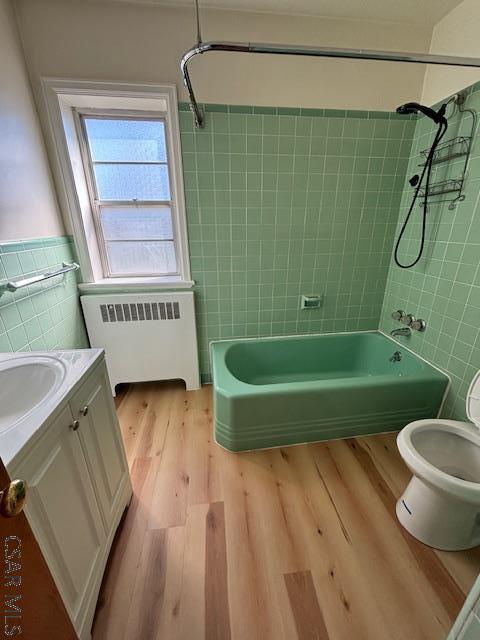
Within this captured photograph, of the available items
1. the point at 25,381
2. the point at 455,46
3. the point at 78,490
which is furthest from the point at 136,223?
the point at 455,46

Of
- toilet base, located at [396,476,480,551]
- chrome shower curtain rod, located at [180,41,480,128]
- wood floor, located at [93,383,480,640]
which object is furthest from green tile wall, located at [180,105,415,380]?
toilet base, located at [396,476,480,551]

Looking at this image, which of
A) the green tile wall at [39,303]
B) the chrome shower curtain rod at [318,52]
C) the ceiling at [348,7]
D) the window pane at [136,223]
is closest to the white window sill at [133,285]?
→ the green tile wall at [39,303]

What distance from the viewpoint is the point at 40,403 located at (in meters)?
0.77

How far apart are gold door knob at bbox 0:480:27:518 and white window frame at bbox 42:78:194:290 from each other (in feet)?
5.46

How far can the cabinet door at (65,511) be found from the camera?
681 millimetres

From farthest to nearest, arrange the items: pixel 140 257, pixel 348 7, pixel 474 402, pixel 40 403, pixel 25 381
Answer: pixel 140 257, pixel 348 7, pixel 474 402, pixel 25 381, pixel 40 403

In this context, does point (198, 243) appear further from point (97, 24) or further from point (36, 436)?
point (36, 436)

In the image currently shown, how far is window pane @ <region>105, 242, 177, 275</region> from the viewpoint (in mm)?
2102

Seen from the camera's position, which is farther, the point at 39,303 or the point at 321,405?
the point at 321,405

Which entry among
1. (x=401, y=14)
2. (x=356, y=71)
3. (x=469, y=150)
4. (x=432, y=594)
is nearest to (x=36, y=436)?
(x=432, y=594)

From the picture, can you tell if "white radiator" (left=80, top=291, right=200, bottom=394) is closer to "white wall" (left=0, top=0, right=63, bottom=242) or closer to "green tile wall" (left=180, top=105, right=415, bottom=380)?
"green tile wall" (left=180, top=105, right=415, bottom=380)

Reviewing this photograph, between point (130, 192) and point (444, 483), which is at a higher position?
point (130, 192)

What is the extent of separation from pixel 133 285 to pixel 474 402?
2.17 meters

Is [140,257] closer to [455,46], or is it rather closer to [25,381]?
[25,381]
